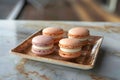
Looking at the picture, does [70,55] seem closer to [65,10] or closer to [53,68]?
[53,68]

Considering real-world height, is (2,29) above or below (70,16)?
above

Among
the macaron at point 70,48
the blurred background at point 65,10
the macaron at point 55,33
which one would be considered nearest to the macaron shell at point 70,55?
the macaron at point 70,48

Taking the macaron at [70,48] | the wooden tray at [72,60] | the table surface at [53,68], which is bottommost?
the table surface at [53,68]

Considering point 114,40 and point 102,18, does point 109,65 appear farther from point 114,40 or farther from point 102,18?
point 102,18

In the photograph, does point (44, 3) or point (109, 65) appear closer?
point (109, 65)

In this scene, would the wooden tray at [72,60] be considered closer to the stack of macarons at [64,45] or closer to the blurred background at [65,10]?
the stack of macarons at [64,45]

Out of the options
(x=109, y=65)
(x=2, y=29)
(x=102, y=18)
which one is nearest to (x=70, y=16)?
(x=102, y=18)

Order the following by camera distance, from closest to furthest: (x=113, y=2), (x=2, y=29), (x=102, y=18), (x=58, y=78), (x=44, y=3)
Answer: (x=58, y=78), (x=2, y=29), (x=102, y=18), (x=113, y=2), (x=44, y=3)

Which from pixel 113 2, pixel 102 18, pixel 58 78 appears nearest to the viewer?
pixel 58 78
